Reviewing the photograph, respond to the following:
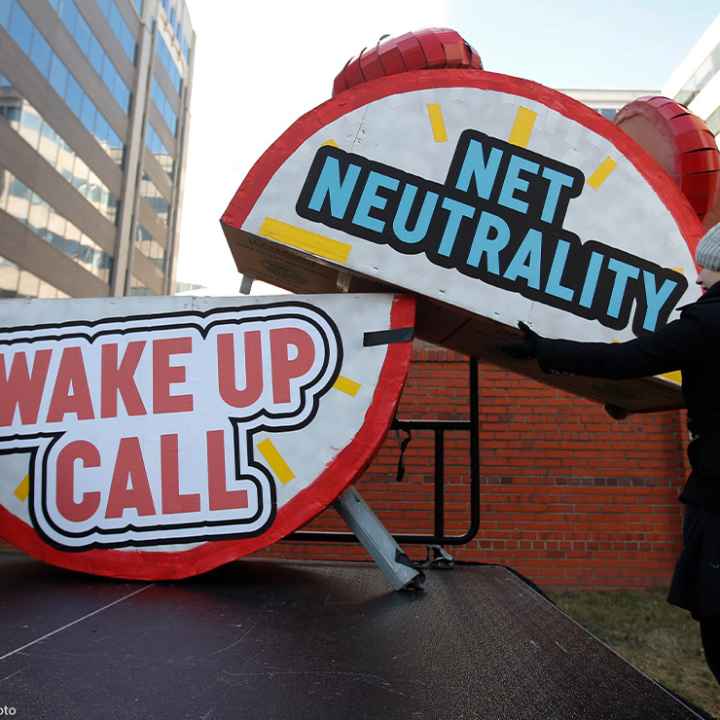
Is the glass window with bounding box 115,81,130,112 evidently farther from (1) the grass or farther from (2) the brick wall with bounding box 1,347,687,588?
(1) the grass

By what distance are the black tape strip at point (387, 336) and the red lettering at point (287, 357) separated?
24cm

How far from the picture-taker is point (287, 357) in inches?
105

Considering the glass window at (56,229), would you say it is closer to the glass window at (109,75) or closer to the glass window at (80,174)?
the glass window at (80,174)

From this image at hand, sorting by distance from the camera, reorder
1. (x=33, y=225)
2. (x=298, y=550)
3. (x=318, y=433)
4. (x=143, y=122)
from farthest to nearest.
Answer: (x=143, y=122), (x=33, y=225), (x=298, y=550), (x=318, y=433)

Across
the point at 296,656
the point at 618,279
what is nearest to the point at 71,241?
the point at 618,279

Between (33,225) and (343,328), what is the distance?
21.5m

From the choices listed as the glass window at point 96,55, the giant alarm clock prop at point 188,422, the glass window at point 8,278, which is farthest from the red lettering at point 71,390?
the glass window at point 96,55

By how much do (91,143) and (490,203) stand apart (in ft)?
86.3

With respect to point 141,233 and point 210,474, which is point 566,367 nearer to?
point 210,474

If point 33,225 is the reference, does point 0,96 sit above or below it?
above

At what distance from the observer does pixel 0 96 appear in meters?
18.5

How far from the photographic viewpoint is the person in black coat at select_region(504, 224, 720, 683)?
1.34 m

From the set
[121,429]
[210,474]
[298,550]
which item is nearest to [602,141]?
[210,474]

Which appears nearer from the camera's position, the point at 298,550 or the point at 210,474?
the point at 210,474
